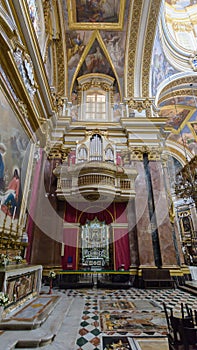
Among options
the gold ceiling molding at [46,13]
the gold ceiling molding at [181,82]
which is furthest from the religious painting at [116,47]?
the gold ceiling molding at [46,13]

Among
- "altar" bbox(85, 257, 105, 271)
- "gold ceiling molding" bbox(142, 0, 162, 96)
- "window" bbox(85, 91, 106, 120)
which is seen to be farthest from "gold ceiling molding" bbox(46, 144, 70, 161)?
"gold ceiling molding" bbox(142, 0, 162, 96)

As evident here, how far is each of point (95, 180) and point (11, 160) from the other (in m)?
3.36

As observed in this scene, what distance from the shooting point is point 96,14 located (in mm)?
9938

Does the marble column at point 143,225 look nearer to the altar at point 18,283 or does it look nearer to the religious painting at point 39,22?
the altar at point 18,283

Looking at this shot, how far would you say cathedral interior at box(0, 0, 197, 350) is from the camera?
3543 millimetres

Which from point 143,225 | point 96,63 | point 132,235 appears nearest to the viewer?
point 143,225

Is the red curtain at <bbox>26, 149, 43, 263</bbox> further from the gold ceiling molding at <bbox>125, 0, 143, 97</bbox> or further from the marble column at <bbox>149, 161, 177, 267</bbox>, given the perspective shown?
the gold ceiling molding at <bbox>125, 0, 143, 97</bbox>

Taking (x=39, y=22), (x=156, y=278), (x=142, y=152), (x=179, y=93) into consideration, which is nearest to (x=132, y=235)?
(x=156, y=278)

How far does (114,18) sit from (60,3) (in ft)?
9.57

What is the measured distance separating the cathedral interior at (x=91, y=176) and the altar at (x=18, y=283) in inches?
1.0

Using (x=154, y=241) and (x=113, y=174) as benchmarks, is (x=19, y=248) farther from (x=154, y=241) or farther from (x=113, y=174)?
(x=154, y=241)

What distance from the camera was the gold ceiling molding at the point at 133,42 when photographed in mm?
9367

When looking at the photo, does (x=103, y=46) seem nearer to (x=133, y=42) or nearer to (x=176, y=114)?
(x=133, y=42)

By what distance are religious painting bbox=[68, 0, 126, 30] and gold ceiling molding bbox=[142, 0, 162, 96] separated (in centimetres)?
147
